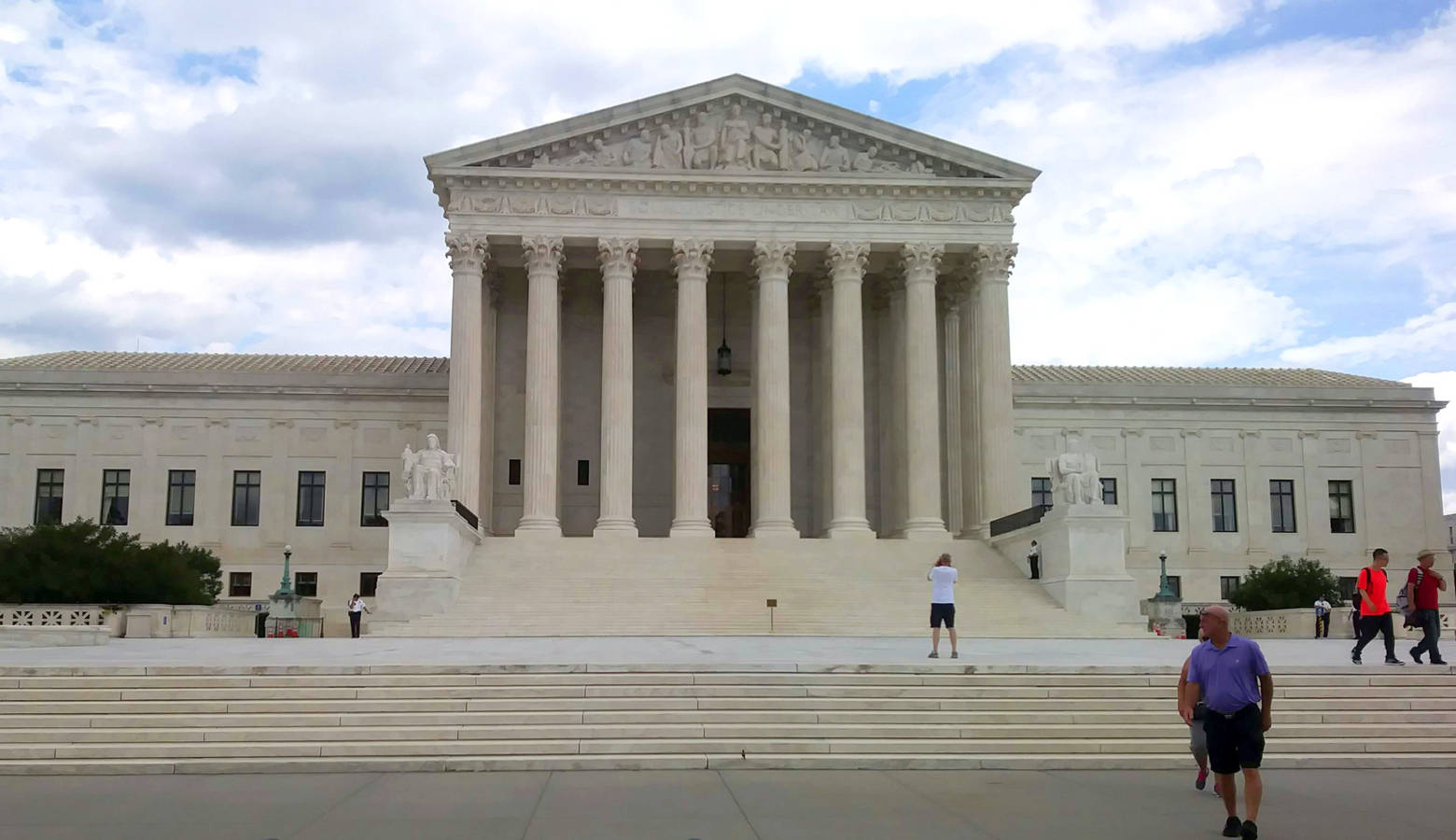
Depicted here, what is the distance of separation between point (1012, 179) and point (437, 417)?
2375 centimetres

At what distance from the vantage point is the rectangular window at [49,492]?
51219 millimetres

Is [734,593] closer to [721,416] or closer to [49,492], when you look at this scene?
[721,416]

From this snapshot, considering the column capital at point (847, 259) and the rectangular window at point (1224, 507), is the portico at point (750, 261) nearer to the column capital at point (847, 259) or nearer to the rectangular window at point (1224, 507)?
the column capital at point (847, 259)

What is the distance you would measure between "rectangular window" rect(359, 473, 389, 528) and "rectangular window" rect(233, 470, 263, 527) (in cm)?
392

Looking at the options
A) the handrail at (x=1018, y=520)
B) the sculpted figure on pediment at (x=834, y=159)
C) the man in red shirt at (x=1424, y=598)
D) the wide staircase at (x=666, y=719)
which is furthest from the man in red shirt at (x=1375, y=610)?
the sculpted figure on pediment at (x=834, y=159)

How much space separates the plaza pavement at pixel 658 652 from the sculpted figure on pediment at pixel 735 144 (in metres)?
19.5

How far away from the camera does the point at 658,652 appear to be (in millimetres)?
22672

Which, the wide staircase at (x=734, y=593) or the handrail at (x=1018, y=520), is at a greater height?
the handrail at (x=1018, y=520)

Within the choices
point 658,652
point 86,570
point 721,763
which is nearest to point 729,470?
point 86,570

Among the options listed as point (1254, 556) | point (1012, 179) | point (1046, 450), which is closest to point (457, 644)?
point (1012, 179)

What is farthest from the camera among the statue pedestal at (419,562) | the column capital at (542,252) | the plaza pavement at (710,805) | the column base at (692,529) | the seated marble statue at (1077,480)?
the column capital at (542,252)

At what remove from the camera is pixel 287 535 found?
51.4 m

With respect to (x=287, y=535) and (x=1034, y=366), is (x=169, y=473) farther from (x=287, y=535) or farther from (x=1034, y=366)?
(x=1034, y=366)

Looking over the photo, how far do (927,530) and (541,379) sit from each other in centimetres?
1341
